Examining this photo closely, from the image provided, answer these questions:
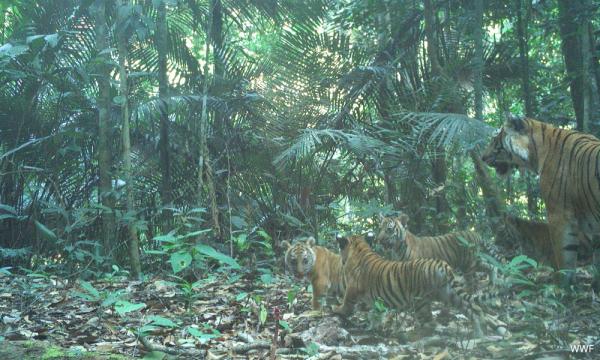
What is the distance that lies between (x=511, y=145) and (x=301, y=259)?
2.30 meters

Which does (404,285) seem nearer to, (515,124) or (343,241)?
(343,241)

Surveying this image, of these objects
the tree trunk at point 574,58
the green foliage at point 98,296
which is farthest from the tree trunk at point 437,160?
the green foliage at point 98,296

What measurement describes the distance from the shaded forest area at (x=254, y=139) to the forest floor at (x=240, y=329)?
74mm

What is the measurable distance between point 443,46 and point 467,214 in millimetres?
2646

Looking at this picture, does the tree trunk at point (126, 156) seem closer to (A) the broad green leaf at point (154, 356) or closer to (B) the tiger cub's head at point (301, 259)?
(B) the tiger cub's head at point (301, 259)

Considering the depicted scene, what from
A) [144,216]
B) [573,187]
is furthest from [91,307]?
[573,187]

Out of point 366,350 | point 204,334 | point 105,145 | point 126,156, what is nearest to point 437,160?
point 126,156

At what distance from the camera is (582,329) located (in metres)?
4.02

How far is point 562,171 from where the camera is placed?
5453 mm

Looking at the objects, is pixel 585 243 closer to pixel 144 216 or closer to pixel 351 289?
pixel 351 289

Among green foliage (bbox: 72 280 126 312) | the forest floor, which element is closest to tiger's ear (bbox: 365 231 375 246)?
the forest floor

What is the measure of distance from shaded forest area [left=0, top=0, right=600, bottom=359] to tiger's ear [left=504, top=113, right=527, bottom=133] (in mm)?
455

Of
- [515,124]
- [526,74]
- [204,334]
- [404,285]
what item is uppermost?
[526,74]

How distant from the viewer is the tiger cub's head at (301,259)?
6.29 m
